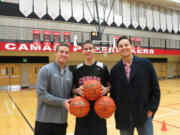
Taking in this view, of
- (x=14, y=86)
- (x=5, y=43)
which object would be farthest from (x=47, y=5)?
(x=14, y=86)

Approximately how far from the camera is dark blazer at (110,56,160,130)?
180cm

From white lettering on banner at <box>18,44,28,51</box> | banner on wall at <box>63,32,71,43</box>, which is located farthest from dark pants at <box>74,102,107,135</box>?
banner on wall at <box>63,32,71,43</box>

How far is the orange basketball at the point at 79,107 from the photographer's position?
6.31ft

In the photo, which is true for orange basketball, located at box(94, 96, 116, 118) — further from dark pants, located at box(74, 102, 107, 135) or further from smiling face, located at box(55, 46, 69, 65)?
smiling face, located at box(55, 46, 69, 65)

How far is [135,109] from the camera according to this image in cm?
180

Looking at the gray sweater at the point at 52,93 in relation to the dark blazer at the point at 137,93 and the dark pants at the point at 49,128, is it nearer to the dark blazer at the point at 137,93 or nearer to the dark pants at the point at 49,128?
the dark pants at the point at 49,128

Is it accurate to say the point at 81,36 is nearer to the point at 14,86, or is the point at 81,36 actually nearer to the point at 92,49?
the point at 14,86

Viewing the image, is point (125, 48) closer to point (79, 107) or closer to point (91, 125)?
point (79, 107)

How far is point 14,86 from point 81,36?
601cm

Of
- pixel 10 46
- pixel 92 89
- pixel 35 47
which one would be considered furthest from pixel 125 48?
pixel 10 46

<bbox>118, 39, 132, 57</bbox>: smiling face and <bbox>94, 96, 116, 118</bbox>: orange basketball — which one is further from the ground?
<bbox>118, 39, 132, 57</bbox>: smiling face

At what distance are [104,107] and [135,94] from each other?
1.23 ft

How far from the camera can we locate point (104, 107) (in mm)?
1927

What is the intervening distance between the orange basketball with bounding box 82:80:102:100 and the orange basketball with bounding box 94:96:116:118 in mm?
97
